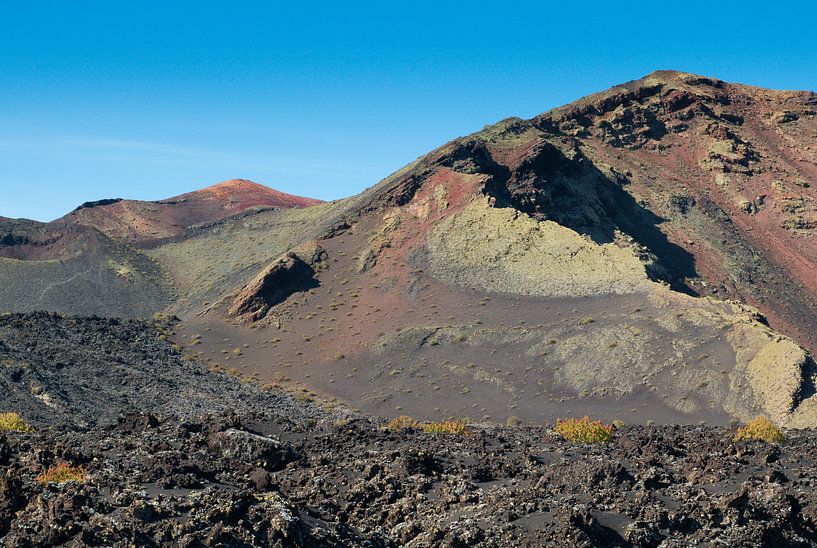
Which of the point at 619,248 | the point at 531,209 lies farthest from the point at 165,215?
the point at 619,248

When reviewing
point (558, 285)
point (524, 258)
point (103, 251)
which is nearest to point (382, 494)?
point (558, 285)

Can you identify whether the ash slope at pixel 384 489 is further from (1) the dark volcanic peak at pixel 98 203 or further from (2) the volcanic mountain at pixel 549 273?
(1) the dark volcanic peak at pixel 98 203

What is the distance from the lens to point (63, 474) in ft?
60.5

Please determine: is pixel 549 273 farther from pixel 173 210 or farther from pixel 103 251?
pixel 173 210

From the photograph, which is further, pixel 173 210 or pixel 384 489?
pixel 173 210

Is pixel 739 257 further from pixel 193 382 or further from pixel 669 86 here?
pixel 193 382

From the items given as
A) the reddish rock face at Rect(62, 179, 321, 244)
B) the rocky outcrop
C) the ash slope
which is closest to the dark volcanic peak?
the reddish rock face at Rect(62, 179, 321, 244)

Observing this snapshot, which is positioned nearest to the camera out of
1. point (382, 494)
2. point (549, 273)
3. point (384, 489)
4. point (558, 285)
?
point (382, 494)

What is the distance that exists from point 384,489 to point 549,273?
49.1m

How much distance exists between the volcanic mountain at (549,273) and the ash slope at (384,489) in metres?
24.4

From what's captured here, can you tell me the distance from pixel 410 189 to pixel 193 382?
1269 inches

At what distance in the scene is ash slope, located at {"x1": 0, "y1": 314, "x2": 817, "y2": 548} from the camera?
50.2 feet

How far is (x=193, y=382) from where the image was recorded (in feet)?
183

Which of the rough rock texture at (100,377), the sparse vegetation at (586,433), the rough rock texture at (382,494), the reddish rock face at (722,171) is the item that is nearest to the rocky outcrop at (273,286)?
the rough rock texture at (100,377)
